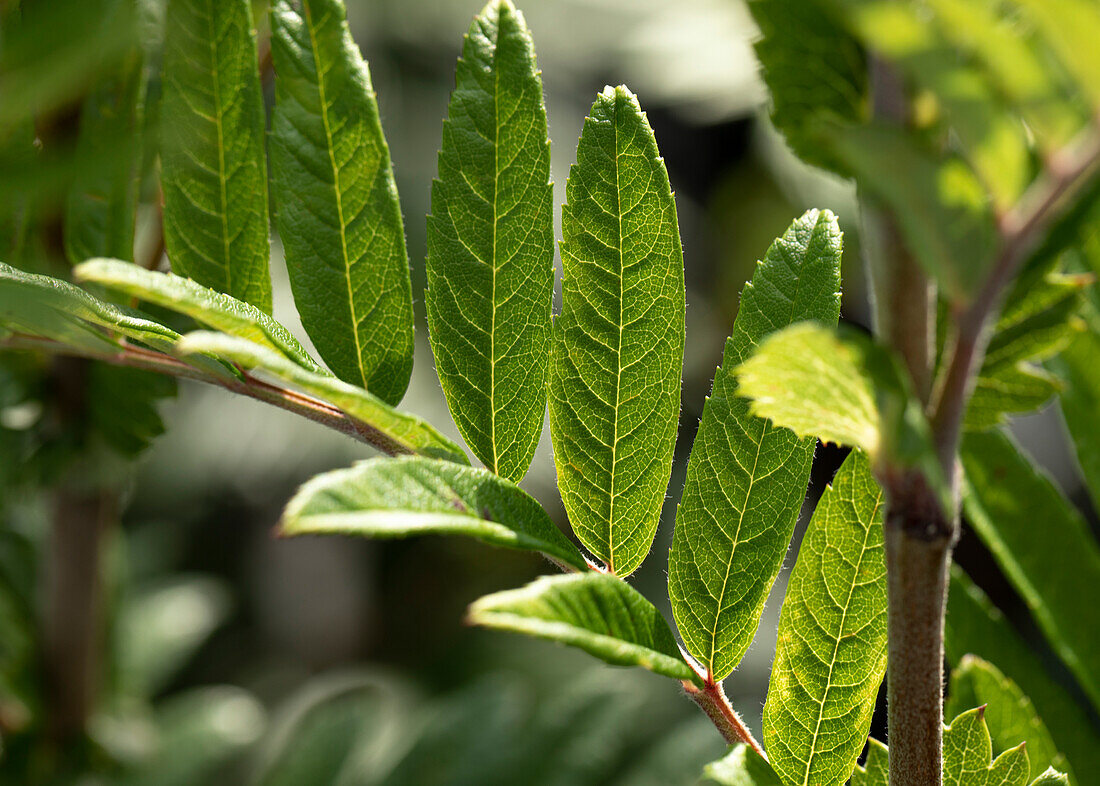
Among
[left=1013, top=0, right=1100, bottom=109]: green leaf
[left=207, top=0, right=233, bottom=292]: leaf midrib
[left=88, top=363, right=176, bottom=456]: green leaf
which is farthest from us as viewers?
[left=88, top=363, right=176, bottom=456]: green leaf

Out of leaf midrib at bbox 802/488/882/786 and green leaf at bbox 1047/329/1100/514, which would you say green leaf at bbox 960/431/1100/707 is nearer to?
green leaf at bbox 1047/329/1100/514

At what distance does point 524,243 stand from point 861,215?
0.45 ft

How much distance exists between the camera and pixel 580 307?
34 cm

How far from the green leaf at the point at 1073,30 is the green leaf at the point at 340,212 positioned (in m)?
0.24

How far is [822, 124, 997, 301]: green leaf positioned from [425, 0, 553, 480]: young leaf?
165 millimetres

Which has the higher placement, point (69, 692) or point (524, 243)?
point (524, 243)

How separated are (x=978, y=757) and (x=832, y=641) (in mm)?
64

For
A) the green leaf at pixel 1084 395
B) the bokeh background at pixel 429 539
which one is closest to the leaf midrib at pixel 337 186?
the green leaf at pixel 1084 395

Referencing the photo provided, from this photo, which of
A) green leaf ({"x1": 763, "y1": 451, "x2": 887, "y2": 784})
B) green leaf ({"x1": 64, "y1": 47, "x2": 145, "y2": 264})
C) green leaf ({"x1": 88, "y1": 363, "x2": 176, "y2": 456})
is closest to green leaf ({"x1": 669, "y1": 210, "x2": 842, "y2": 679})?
green leaf ({"x1": 763, "y1": 451, "x2": 887, "y2": 784})

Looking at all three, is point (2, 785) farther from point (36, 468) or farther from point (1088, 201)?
point (1088, 201)

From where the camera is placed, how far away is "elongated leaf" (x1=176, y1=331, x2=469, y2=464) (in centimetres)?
26

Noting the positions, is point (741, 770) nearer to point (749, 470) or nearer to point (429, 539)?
point (749, 470)

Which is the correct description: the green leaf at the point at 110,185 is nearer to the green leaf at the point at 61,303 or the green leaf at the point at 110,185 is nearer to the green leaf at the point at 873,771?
the green leaf at the point at 61,303

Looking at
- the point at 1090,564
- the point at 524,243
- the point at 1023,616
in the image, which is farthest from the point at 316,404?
the point at 1023,616
